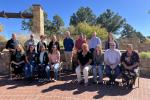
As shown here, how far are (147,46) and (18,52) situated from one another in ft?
48.3

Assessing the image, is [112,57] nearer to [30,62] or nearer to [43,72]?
[43,72]

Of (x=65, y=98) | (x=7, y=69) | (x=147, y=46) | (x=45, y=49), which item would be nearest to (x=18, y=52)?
(x=45, y=49)

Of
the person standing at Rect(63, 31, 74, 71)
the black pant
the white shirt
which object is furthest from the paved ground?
the person standing at Rect(63, 31, 74, 71)

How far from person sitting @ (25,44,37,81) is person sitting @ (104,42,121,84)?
2.35 meters

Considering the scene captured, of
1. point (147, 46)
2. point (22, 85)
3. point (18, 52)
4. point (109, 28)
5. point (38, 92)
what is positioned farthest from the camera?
point (109, 28)

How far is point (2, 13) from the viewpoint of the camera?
763 inches

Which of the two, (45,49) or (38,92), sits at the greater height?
(45,49)

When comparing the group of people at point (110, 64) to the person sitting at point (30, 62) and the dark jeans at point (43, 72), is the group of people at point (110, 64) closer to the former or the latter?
the dark jeans at point (43, 72)

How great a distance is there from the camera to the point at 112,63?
10.8 metres

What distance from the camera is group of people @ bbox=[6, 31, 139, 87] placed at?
420 inches

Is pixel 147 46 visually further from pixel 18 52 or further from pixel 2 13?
pixel 18 52

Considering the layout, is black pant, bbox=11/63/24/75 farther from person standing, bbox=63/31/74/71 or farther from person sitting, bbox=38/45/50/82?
person standing, bbox=63/31/74/71

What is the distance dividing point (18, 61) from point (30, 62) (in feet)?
1.38

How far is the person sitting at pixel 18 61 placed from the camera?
11.6 metres
